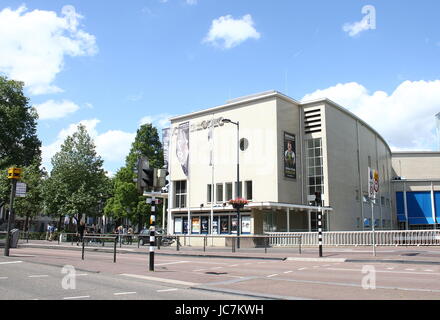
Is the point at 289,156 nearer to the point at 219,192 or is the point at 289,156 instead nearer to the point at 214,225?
the point at 219,192

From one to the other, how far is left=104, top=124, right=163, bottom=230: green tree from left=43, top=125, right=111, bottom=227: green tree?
3.85 metres

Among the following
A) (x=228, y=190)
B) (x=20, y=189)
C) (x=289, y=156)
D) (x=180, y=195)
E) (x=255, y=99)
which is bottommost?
(x=20, y=189)

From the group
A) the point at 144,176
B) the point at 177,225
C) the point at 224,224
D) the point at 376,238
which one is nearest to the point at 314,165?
the point at 224,224

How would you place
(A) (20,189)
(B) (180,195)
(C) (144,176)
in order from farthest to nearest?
(B) (180,195) → (A) (20,189) → (C) (144,176)

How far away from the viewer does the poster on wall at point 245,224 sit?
38219mm

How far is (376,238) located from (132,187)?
32138 millimetres

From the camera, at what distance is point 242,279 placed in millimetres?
11961

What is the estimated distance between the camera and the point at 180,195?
46.5m

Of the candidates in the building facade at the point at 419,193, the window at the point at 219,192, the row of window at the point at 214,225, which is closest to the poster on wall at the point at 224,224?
the row of window at the point at 214,225

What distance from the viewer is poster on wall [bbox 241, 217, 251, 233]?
38219 mm

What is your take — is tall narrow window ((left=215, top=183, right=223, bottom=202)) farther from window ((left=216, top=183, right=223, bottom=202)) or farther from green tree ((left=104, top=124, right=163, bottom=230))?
green tree ((left=104, top=124, right=163, bottom=230))

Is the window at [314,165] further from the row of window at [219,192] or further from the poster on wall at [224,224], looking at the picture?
the poster on wall at [224,224]
